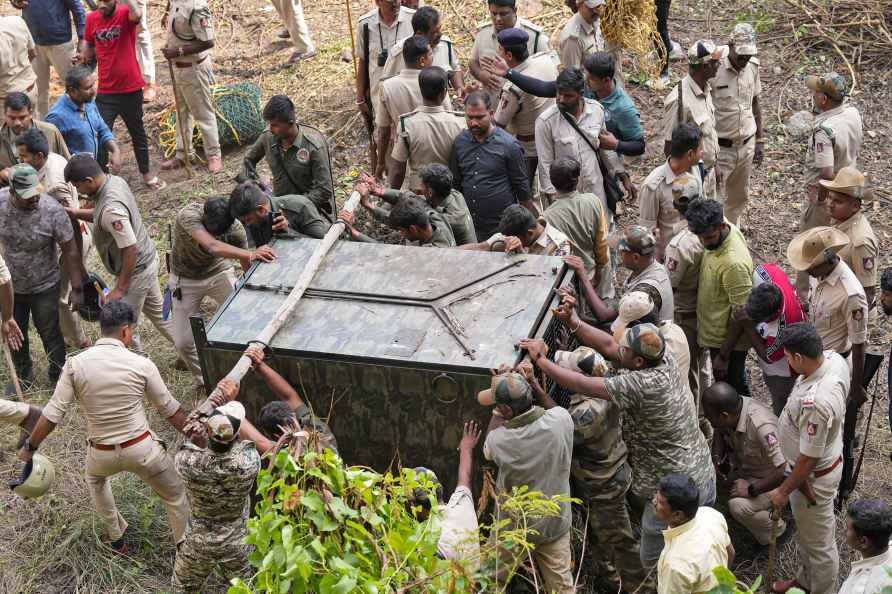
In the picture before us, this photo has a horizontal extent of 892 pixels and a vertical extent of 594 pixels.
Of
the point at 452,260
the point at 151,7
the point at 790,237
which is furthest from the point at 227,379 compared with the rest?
the point at 151,7

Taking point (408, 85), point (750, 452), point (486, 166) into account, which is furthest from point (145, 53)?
point (750, 452)

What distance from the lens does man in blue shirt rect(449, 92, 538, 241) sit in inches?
280

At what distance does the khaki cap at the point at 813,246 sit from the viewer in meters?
6.09

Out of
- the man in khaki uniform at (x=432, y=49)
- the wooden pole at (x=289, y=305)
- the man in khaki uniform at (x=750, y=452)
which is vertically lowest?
the man in khaki uniform at (x=750, y=452)

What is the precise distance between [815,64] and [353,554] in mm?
8870

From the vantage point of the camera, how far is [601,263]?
6.88 m

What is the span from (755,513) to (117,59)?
715cm

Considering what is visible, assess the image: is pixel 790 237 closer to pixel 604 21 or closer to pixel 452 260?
pixel 604 21

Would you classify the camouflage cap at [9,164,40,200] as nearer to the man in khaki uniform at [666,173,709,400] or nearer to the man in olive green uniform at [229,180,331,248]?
the man in olive green uniform at [229,180,331,248]

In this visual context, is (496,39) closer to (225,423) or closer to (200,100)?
(200,100)

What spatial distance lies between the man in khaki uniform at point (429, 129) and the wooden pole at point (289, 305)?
824 mm

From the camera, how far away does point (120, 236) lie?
22.7 ft

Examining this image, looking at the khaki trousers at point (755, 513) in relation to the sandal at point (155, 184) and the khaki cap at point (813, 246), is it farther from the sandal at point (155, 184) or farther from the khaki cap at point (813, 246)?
the sandal at point (155, 184)

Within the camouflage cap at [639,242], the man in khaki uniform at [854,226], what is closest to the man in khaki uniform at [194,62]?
the camouflage cap at [639,242]
